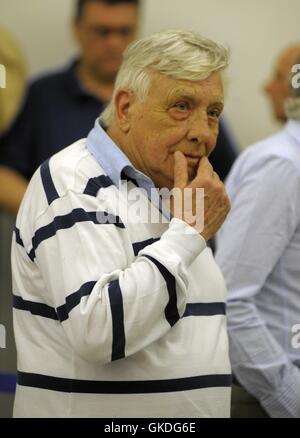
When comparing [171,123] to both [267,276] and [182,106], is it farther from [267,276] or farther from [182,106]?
[267,276]

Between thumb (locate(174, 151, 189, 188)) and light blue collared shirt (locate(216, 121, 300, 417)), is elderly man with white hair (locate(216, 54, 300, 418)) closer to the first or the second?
light blue collared shirt (locate(216, 121, 300, 417))

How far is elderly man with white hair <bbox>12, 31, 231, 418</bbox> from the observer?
1.61 meters

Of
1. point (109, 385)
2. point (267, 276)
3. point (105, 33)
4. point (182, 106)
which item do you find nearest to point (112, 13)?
point (105, 33)

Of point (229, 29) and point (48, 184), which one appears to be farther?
point (229, 29)

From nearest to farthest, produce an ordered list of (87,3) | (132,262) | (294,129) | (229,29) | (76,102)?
(132,262) → (294,129) → (76,102) → (87,3) → (229,29)

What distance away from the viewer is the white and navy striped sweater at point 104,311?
160 centimetres

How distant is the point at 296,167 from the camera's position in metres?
2.15

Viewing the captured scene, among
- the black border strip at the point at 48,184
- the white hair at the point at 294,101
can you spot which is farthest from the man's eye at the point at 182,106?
the white hair at the point at 294,101

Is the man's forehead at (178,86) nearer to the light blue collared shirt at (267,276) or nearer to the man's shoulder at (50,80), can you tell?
the light blue collared shirt at (267,276)

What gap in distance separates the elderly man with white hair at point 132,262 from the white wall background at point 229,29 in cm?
180

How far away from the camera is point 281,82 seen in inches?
136

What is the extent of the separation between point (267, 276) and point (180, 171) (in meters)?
0.53
